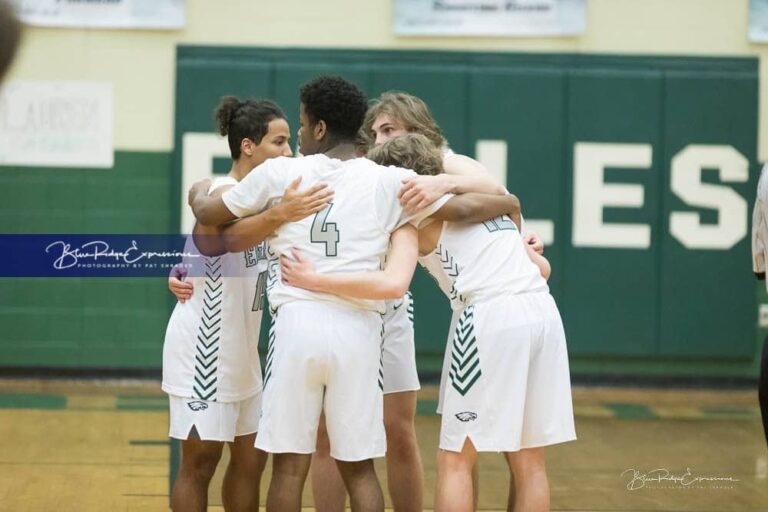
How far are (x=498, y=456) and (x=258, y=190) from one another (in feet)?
11.3

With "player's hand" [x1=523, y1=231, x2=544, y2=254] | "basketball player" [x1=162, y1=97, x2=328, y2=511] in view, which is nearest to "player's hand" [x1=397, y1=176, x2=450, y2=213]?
"basketball player" [x1=162, y1=97, x2=328, y2=511]

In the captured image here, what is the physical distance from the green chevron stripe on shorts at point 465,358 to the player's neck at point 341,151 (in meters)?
0.69

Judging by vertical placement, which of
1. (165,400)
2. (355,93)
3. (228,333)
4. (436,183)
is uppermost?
(355,93)

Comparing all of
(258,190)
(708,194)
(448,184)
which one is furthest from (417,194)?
(708,194)

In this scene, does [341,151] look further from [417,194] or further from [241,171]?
[241,171]

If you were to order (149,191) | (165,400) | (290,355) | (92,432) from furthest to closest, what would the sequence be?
(149,191), (165,400), (92,432), (290,355)

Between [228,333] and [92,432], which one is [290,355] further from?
[92,432]

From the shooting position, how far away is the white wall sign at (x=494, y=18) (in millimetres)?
9125

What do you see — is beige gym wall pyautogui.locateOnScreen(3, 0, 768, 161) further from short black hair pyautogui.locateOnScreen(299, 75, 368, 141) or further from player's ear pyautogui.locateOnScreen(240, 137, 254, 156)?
short black hair pyautogui.locateOnScreen(299, 75, 368, 141)

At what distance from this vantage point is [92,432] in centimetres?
727

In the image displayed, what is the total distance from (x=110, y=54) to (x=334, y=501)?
549 centimetres

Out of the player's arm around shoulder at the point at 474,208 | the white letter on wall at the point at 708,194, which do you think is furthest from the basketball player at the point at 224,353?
the white letter on wall at the point at 708,194

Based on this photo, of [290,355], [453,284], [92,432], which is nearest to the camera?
[290,355]

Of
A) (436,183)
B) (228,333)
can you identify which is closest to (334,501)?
(228,333)
